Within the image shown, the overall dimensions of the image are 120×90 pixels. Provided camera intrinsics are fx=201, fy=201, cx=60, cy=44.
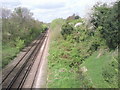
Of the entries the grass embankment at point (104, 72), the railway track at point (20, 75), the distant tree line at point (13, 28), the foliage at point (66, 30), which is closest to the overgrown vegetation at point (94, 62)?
the grass embankment at point (104, 72)

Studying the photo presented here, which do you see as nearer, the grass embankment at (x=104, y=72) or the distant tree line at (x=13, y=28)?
the grass embankment at (x=104, y=72)

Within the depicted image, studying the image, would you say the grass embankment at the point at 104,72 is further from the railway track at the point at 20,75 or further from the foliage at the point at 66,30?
the foliage at the point at 66,30

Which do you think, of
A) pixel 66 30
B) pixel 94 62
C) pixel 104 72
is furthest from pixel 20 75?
pixel 66 30

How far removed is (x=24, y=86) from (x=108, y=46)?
8.95 metres

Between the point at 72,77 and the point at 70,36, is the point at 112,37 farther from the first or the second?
the point at 70,36

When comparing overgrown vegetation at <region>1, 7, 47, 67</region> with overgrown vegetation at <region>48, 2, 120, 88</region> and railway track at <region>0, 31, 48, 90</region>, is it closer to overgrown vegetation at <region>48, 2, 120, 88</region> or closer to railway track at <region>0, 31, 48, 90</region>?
railway track at <region>0, 31, 48, 90</region>

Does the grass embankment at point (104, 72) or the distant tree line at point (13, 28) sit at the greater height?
the distant tree line at point (13, 28)

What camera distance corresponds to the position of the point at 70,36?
35.2m

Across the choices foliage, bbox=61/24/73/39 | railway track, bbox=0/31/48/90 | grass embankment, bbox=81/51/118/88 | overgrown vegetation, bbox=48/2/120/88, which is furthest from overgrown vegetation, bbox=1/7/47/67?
grass embankment, bbox=81/51/118/88

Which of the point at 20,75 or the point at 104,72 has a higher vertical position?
the point at 104,72

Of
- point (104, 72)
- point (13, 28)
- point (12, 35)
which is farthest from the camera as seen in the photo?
point (13, 28)

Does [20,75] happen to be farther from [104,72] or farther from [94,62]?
[104,72]

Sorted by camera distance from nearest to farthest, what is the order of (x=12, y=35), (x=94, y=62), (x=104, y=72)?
(x=104, y=72)
(x=94, y=62)
(x=12, y=35)

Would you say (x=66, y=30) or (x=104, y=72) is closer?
(x=104, y=72)
